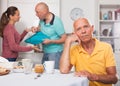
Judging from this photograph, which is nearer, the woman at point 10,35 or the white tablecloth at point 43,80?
the white tablecloth at point 43,80

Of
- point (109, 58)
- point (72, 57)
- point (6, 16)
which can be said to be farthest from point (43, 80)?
point (6, 16)

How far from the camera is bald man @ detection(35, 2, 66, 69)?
10.2 ft

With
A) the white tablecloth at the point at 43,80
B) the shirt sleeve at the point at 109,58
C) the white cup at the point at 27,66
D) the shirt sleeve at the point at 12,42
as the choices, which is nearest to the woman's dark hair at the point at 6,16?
the shirt sleeve at the point at 12,42

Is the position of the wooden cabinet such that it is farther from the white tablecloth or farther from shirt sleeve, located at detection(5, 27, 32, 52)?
the white tablecloth

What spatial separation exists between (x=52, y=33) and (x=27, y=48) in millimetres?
436

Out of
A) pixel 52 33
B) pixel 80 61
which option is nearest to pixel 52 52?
pixel 52 33

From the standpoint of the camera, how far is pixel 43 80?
1784 millimetres

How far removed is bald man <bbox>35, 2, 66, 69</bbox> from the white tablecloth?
1123 millimetres

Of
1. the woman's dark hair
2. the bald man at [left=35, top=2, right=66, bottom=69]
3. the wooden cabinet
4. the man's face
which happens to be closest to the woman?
the woman's dark hair

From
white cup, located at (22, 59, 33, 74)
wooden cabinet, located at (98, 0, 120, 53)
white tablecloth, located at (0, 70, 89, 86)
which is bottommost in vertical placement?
white tablecloth, located at (0, 70, 89, 86)

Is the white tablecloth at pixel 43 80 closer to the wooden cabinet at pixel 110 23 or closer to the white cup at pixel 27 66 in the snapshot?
the white cup at pixel 27 66

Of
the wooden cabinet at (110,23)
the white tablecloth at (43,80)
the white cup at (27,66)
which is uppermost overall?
the wooden cabinet at (110,23)

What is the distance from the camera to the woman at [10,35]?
10.8 feet

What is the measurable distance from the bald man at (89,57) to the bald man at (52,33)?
2.99 feet
